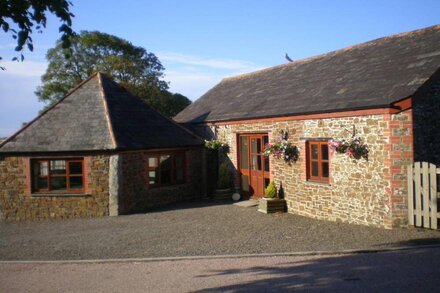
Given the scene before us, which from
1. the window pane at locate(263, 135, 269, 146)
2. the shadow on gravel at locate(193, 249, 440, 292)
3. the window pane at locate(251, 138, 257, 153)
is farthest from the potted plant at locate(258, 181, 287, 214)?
the shadow on gravel at locate(193, 249, 440, 292)

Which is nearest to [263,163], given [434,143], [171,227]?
[171,227]

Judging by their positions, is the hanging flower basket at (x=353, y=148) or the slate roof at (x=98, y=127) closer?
the hanging flower basket at (x=353, y=148)

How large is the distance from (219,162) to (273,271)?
32.9 ft

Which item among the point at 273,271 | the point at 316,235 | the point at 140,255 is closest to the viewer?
the point at 273,271

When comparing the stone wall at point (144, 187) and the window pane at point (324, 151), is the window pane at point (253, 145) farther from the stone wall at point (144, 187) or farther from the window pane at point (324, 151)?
the window pane at point (324, 151)

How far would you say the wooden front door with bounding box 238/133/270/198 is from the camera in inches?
596

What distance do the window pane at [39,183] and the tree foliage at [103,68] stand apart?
2216 cm

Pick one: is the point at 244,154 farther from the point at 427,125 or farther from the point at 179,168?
the point at 427,125

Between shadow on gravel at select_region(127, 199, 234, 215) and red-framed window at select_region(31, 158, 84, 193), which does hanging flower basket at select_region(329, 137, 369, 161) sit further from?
red-framed window at select_region(31, 158, 84, 193)

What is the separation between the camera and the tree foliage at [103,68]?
120ft

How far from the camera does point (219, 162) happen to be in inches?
680

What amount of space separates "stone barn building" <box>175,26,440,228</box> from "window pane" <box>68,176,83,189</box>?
5.83 meters

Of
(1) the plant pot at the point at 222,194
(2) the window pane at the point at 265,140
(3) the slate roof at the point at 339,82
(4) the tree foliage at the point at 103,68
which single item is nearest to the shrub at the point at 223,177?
(1) the plant pot at the point at 222,194

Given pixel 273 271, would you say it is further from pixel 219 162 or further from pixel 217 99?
pixel 217 99
